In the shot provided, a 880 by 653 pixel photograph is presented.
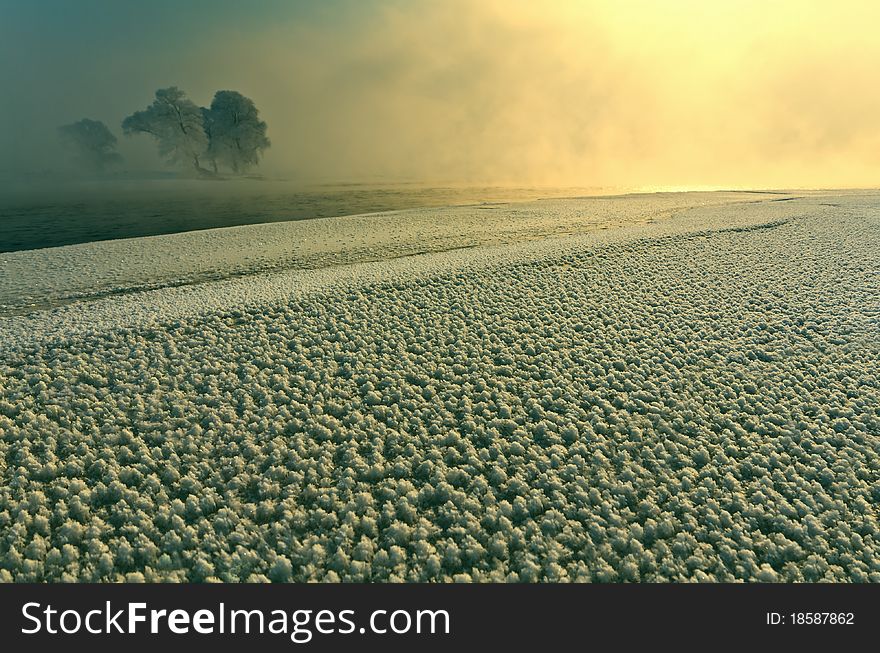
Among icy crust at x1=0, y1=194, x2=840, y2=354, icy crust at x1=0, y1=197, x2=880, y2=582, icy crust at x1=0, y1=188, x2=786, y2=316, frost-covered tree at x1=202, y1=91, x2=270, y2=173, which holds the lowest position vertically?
icy crust at x1=0, y1=197, x2=880, y2=582

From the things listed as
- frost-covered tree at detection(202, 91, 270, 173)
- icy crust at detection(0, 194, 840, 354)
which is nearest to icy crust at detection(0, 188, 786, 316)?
icy crust at detection(0, 194, 840, 354)

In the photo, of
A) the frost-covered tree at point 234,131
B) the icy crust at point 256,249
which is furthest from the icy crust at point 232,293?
the frost-covered tree at point 234,131

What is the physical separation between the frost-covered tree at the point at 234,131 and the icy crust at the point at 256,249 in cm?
5188

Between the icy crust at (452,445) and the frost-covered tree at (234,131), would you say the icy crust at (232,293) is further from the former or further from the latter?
the frost-covered tree at (234,131)

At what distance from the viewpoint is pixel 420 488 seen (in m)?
3.65

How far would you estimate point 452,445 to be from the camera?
4090mm

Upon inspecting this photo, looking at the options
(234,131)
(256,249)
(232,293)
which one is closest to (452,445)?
(232,293)

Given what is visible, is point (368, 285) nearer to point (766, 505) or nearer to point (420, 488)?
point (420, 488)

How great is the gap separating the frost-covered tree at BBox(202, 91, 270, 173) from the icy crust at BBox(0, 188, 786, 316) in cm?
5188

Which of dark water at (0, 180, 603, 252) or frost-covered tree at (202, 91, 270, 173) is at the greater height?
frost-covered tree at (202, 91, 270, 173)

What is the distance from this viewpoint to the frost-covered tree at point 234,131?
6109 cm

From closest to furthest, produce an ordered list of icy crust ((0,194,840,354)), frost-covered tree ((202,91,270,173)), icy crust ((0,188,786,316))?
icy crust ((0,194,840,354)), icy crust ((0,188,786,316)), frost-covered tree ((202,91,270,173))

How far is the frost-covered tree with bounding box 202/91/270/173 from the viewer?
61.1 metres

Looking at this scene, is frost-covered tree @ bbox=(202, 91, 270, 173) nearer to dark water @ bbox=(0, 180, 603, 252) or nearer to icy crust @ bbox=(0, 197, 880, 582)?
dark water @ bbox=(0, 180, 603, 252)
